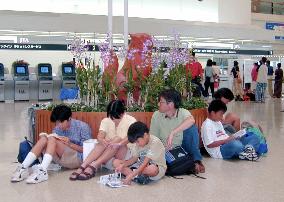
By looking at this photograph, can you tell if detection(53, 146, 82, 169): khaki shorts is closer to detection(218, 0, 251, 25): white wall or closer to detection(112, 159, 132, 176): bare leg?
detection(112, 159, 132, 176): bare leg

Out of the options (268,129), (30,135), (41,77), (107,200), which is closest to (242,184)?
(107,200)

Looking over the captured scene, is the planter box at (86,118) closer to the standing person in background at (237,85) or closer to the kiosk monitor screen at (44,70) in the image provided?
the kiosk monitor screen at (44,70)

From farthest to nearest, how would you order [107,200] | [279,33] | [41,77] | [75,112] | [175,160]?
[279,33] → [41,77] → [75,112] → [175,160] → [107,200]

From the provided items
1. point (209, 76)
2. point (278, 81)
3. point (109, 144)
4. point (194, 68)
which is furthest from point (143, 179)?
point (278, 81)

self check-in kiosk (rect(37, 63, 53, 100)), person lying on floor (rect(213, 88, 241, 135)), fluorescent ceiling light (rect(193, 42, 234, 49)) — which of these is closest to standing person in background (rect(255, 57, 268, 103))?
fluorescent ceiling light (rect(193, 42, 234, 49))

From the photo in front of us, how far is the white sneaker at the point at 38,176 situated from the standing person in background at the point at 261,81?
460 inches

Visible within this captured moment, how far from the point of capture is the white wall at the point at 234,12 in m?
19.3

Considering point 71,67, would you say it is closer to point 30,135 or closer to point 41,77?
point 41,77

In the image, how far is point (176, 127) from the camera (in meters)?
4.96

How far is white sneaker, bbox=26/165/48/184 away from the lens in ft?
14.9

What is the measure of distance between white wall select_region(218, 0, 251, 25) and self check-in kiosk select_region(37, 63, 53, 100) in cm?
755

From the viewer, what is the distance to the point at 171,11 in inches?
719

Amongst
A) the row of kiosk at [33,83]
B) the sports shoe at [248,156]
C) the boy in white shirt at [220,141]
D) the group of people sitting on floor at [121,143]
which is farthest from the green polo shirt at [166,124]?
the row of kiosk at [33,83]

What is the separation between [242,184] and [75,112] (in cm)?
222
